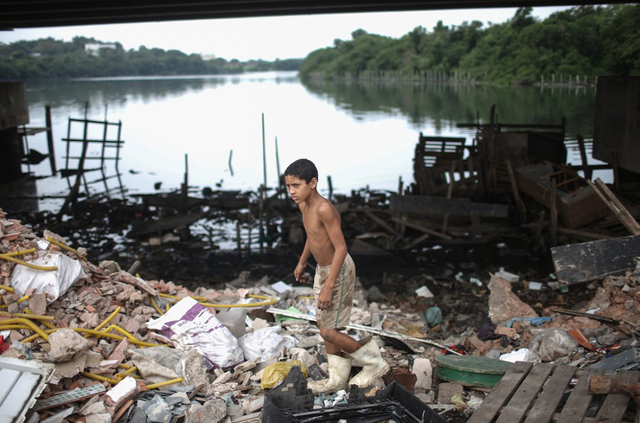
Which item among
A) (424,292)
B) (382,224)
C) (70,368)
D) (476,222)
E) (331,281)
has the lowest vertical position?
(424,292)

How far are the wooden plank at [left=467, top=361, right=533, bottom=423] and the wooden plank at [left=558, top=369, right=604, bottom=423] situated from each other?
1.52ft

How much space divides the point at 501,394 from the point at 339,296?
159 cm

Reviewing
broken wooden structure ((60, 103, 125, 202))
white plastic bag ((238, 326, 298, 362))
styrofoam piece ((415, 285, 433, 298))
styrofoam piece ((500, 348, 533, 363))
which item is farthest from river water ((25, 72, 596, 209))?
styrofoam piece ((500, 348, 533, 363))

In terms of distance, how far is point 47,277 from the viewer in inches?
217

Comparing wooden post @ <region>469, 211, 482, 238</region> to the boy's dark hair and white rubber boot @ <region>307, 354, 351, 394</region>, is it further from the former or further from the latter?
the boy's dark hair

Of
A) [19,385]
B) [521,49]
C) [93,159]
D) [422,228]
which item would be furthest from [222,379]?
[521,49]

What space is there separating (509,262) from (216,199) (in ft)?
32.0

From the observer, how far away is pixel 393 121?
43.5 meters

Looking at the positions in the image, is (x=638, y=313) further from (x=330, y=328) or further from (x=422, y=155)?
(x=422, y=155)

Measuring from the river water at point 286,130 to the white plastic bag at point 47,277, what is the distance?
12944mm

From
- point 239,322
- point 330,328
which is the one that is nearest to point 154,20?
point 239,322

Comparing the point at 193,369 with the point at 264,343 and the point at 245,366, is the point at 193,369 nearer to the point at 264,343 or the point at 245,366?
the point at 245,366

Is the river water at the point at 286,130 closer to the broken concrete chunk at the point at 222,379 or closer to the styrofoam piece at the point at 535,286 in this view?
the styrofoam piece at the point at 535,286

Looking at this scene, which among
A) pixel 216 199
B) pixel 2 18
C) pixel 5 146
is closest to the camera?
pixel 2 18
